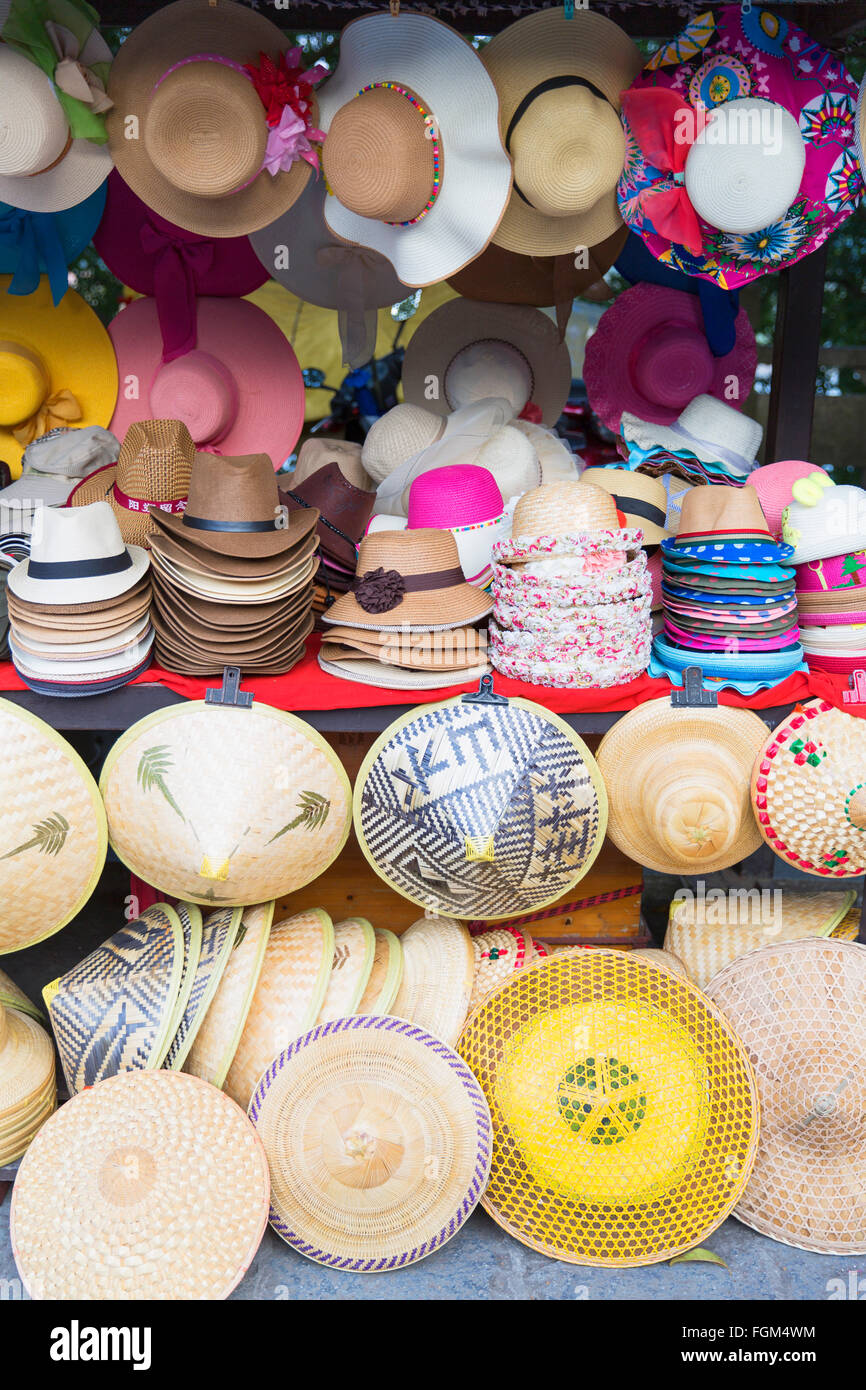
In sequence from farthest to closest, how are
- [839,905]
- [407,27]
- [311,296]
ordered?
[311,296]
[839,905]
[407,27]

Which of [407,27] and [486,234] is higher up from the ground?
[407,27]

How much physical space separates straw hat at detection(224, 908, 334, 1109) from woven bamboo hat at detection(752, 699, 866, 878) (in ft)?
4.01

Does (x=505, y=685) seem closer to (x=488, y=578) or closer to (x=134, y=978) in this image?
(x=488, y=578)

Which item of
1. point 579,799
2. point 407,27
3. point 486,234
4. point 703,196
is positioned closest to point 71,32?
point 407,27

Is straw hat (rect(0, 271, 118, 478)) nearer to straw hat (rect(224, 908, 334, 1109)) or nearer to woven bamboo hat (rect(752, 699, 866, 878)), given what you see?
straw hat (rect(224, 908, 334, 1109))

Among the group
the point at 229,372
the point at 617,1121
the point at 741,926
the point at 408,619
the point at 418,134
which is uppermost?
the point at 418,134

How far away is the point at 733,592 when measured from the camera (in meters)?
2.88

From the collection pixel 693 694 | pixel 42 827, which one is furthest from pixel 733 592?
pixel 42 827

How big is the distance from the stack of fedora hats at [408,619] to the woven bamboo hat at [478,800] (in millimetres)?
112

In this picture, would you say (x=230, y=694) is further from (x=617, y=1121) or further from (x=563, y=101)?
(x=563, y=101)

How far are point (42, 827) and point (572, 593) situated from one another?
1.46m

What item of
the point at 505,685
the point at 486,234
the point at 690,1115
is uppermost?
the point at 486,234
